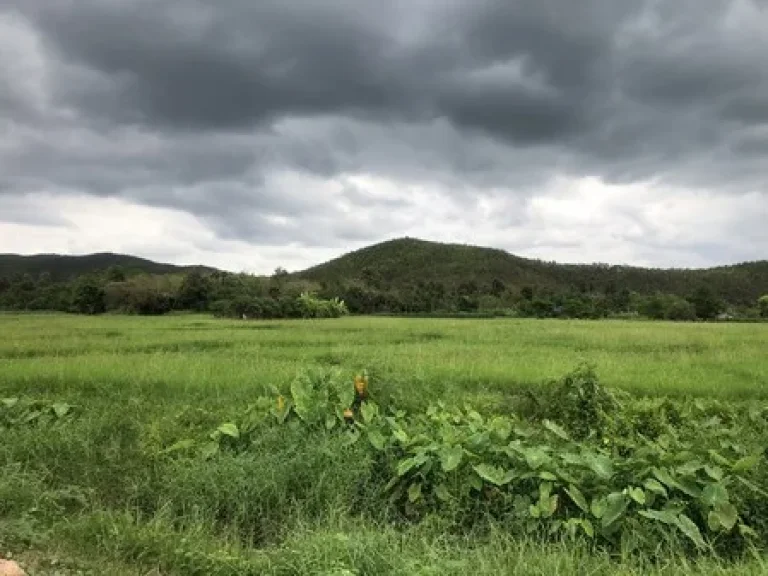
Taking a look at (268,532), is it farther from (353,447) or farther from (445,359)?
(445,359)

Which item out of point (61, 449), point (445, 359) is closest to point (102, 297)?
point (445, 359)

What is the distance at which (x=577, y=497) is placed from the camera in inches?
213

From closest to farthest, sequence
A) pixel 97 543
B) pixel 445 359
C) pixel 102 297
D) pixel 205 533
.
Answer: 1. pixel 97 543
2. pixel 205 533
3. pixel 445 359
4. pixel 102 297

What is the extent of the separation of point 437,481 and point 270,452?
5.79 ft

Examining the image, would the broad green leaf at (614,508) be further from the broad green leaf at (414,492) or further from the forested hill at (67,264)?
the forested hill at (67,264)

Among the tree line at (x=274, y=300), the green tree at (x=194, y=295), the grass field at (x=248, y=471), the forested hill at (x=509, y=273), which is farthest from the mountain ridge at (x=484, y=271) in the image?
the grass field at (x=248, y=471)

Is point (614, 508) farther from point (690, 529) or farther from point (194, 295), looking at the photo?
point (194, 295)

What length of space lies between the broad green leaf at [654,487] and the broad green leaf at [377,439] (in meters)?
2.38

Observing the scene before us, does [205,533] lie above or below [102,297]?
below

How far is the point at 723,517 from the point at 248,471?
403 centimetres

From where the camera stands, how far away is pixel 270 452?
22.5 ft

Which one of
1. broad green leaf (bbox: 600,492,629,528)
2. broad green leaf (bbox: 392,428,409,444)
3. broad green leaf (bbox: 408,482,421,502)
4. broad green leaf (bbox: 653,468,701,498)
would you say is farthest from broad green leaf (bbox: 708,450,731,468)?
broad green leaf (bbox: 392,428,409,444)

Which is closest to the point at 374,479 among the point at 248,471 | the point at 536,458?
the point at 248,471

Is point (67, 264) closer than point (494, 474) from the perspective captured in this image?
No
